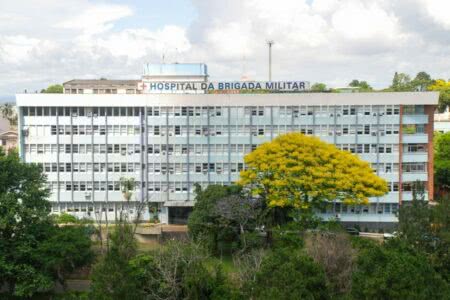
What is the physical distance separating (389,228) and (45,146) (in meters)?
37.1

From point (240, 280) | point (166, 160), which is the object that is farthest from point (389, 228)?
point (240, 280)

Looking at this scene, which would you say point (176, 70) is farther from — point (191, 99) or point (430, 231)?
point (430, 231)

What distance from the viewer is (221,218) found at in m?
46.6

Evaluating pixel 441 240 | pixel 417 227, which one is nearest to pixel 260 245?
pixel 417 227

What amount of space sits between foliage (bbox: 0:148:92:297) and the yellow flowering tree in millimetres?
16989

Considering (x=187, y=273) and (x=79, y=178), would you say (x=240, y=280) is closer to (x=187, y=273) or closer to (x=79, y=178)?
(x=187, y=273)

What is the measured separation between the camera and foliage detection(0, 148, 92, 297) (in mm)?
36969

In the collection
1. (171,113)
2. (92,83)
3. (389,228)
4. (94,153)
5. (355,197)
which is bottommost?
(389,228)

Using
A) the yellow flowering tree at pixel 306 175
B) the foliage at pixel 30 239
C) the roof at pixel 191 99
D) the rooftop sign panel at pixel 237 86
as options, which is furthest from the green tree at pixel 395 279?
the rooftop sign panel at pixel 237 86

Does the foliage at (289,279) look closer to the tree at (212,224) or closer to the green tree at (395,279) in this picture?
the green tree at (395,279)

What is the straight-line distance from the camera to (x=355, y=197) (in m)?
51.0

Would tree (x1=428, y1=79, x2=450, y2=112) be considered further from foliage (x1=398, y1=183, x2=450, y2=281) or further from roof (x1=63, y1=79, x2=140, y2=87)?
foliage (x1=398, y1=183, x2=450, y2=281)

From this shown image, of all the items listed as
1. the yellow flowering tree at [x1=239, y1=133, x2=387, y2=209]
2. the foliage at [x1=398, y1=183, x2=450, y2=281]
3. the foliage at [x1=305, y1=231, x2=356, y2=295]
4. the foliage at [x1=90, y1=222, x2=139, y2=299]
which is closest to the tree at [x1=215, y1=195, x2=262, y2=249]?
the yellow flowering tree at [x1=239, y1=133, x2=387, y2=209]

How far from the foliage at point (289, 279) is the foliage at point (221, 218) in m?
14.7
